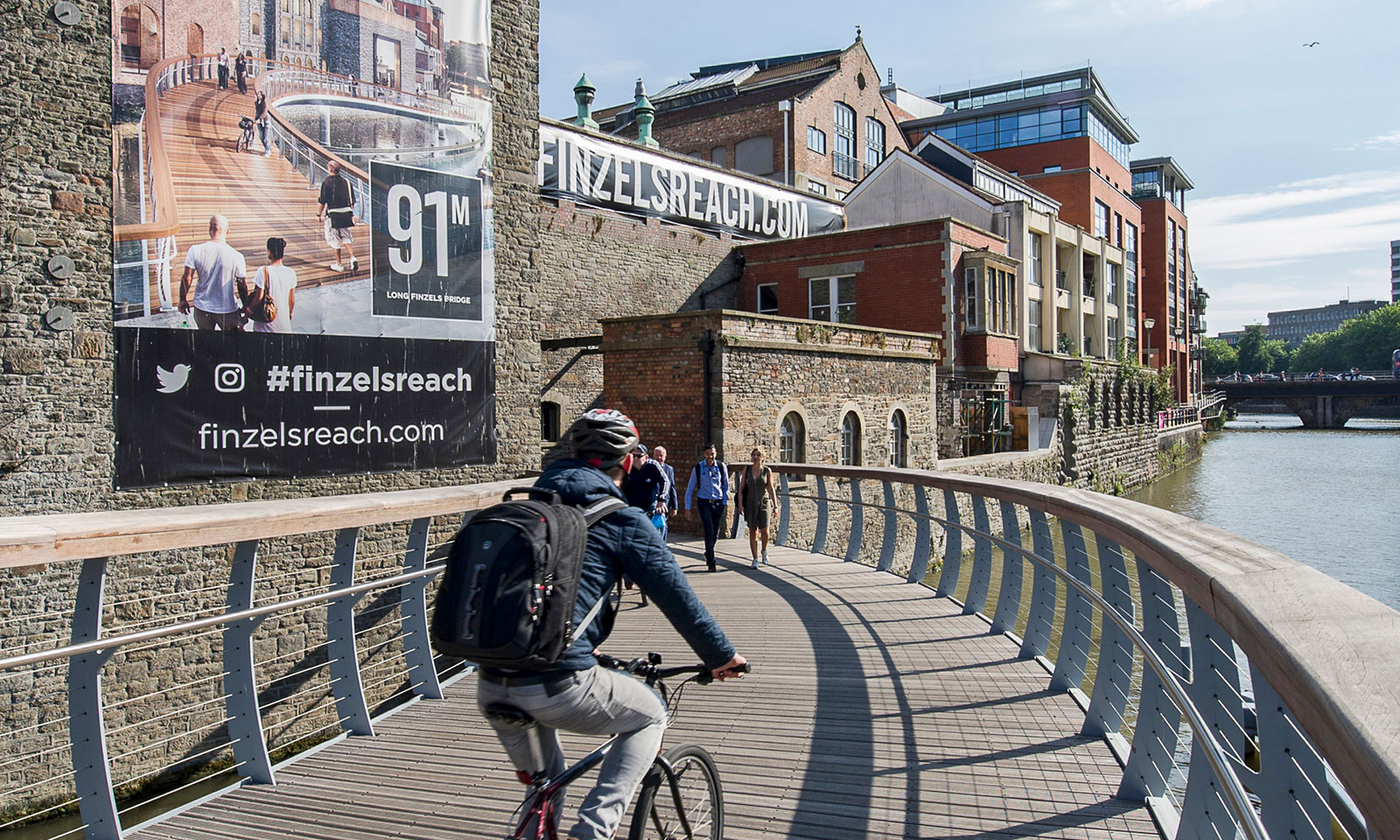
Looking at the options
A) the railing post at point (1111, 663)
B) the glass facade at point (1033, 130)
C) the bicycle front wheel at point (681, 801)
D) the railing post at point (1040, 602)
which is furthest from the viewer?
the glass facade at point (1033, 130)

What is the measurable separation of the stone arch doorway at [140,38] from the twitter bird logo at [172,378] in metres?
3.97

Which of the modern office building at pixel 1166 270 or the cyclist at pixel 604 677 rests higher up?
the modern office building at pixel 1166 270

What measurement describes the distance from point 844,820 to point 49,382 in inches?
497

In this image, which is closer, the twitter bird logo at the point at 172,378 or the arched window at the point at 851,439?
the twitter bird logo at the point at 172,378

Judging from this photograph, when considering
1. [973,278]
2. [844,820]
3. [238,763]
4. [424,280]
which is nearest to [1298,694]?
[844,820]

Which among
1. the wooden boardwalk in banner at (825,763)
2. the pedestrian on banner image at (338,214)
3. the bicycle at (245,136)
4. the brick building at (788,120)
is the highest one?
the brick building at (788,120)

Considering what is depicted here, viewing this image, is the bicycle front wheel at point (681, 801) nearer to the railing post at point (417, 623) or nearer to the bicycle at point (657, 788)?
the bicycle at point (657, 788)

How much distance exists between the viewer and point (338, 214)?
599 inches

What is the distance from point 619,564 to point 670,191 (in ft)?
83.0

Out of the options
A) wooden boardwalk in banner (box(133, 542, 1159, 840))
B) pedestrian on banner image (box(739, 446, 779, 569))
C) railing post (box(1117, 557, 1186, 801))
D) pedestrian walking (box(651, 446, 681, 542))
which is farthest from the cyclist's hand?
pedestrian on banner image (box(739, 446, 779, 569))

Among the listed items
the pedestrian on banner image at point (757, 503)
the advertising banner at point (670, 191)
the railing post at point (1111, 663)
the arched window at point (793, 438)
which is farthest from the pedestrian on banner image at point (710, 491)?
the advertising banner at point (670, 191)

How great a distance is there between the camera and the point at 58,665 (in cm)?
1260

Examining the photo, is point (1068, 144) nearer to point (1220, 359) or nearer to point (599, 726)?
point (599, 726)

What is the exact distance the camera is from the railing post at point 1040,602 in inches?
236
